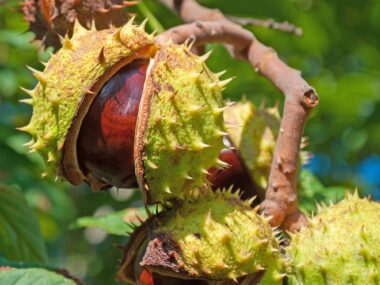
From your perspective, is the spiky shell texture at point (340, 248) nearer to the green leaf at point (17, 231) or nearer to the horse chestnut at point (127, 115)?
the horse chestnut at point (127, 115)

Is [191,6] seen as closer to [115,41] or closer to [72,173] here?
[115,41]

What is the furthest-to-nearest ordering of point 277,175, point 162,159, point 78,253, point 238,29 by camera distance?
point 78,253
point 238,29
point 277,175
point 162,159

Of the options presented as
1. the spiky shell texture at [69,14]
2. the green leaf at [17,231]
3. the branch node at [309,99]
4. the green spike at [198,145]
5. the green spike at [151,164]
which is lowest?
the green leaf at [17,231]

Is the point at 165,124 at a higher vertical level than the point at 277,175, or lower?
higher

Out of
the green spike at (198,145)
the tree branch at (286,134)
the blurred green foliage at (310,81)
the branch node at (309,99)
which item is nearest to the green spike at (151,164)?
the green spike at (198,145)

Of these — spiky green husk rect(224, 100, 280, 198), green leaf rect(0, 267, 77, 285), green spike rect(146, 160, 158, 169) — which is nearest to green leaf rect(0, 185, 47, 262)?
green leaf rect(0, 267, 77, 285)

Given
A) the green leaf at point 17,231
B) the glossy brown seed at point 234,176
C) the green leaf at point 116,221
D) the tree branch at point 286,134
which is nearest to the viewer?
the tree branch at point 286,134

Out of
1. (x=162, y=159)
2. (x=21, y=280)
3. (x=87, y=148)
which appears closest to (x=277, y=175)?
(x=162, y=159)
